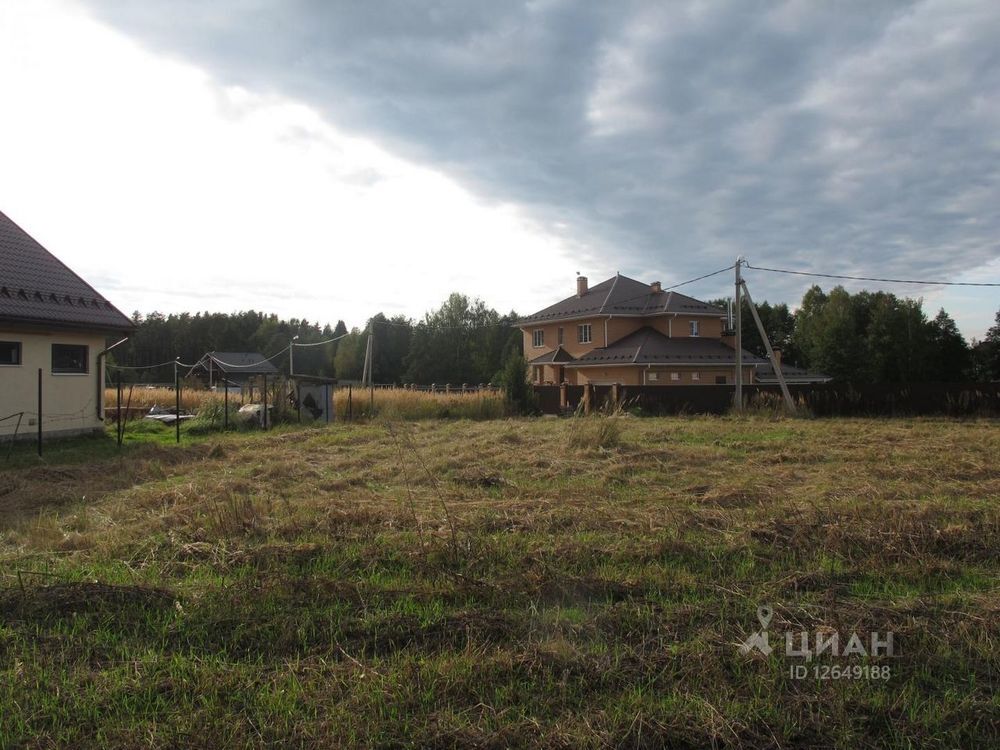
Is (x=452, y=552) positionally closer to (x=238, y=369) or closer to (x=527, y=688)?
(x=527, y=688)

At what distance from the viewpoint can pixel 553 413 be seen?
23.8m

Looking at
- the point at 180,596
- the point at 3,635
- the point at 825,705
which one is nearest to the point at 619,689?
the point at 825,705

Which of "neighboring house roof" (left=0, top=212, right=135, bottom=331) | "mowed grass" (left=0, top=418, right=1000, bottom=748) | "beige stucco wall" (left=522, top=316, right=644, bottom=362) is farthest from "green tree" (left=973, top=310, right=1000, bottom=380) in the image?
"neighboring house roof" (left=0, top=212, right=135, bottom=331)

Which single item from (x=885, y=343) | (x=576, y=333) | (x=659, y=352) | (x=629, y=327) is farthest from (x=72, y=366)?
(x=885, y=343)

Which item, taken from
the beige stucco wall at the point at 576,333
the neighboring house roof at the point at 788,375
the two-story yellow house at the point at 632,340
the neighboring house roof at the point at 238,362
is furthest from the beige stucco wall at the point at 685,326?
the neighboring house roof at the point at 238,362

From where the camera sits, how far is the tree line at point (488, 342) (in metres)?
48.4

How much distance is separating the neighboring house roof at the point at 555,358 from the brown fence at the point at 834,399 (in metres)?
12.2

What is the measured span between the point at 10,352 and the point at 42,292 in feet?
5.30

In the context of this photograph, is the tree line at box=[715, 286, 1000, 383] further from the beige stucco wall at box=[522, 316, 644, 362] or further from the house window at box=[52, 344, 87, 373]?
the house window at box=[52, 344, 87, 373]

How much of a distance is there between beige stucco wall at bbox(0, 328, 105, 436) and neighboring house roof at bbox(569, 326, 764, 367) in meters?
22.6

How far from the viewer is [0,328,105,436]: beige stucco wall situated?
12422mm

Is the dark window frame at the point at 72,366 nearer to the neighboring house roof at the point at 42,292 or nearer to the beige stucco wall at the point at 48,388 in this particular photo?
the beige stucco wall at the point at 48,388

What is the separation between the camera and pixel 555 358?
118 ft

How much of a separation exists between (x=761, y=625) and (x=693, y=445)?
8.61 metres
